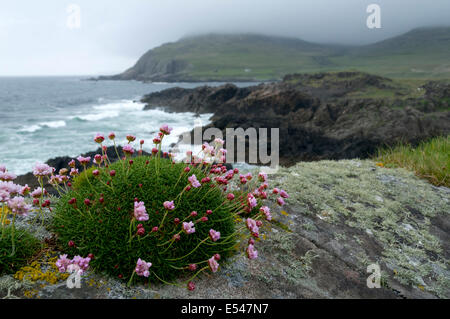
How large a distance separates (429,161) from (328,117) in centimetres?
2522

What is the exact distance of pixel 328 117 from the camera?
3039 cm

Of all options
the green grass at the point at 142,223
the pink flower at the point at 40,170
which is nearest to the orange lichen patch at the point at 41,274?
the green grass at the point at 142,223

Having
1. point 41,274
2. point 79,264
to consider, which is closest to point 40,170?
point 41,274

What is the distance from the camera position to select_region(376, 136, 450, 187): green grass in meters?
6.05

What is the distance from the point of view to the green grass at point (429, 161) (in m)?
6.05

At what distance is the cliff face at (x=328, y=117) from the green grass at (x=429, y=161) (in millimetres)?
8720

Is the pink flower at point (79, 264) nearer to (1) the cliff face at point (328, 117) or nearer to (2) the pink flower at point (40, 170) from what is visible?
(2) the pink flower at point (40, 170)

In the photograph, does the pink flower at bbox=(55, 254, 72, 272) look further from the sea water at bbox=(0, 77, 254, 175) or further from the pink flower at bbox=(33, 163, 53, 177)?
the sea water at bbox=(0, 77, 254, 175)

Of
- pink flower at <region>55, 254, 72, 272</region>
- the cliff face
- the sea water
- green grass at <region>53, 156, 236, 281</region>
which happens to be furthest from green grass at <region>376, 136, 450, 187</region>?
the sea water

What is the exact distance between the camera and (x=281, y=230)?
3.57 m

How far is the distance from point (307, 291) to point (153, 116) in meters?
45.1

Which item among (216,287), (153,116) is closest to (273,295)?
(216,287)

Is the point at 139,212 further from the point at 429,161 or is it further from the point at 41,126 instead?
the point at 41,126
